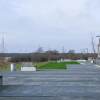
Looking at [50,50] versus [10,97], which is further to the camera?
[50,50]

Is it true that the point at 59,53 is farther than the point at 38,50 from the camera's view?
Yes

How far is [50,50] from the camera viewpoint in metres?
137

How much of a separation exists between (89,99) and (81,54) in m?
136

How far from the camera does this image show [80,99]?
13.0 meters

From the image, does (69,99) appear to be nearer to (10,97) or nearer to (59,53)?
(10,97)

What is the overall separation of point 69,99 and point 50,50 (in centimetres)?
12362

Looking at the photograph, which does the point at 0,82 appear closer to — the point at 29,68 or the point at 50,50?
the point at 29,68

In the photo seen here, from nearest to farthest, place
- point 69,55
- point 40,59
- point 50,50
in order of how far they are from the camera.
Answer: point 40,59, point 50,50, point 69,55

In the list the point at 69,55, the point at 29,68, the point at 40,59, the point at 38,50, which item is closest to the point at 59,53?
the point at 69,55

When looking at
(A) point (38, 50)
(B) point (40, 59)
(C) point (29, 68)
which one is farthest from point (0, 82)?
(A) point (38, 50)

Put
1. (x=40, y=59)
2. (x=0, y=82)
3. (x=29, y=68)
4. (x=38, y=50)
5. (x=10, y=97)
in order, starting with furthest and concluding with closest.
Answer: (x=38, y=50), (x=40, y=59), (x=29, y=68), (x=0, y=82), (x=10, y=97)

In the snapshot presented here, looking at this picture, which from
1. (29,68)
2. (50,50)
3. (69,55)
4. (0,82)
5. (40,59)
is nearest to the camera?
(0,82)

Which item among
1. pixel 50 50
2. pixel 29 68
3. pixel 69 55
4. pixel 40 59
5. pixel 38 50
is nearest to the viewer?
pixel 29 68

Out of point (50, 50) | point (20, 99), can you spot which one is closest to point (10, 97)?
point (20, 99)
